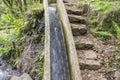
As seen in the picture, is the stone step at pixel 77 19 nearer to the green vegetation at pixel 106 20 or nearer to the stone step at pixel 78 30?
the green vegetation at pixel 106 20

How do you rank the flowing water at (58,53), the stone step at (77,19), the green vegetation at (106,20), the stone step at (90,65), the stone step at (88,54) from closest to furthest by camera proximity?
the stone step at (90,65) < the flowing water at (58,53) < the stone step at (88,54) < the green vegetation at (106,20) < the stone step at (77,19)

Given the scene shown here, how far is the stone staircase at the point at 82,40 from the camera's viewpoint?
20.2 feet

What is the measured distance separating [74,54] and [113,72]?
1035mm

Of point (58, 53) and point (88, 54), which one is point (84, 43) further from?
point (58, 53)

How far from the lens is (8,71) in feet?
28.9

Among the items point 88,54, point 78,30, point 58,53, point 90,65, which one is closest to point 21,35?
point 78,30

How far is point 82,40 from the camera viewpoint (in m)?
7.23

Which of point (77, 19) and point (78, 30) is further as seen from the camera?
point (77, 19)

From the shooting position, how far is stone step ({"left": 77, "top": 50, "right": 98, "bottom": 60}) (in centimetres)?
645

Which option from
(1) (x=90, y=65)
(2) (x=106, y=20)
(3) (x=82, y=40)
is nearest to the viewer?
(1) (x=90, y=65)

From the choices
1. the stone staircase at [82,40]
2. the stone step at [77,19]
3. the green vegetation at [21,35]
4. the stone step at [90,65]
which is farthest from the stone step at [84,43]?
the green vegetation at [21,35]

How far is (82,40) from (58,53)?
823 mm

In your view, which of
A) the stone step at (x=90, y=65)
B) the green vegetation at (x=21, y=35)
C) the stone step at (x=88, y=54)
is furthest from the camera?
the green vegetation at (x=21, y=35)

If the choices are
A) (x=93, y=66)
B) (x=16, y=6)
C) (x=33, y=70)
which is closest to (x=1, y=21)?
(x=16, y=6)
